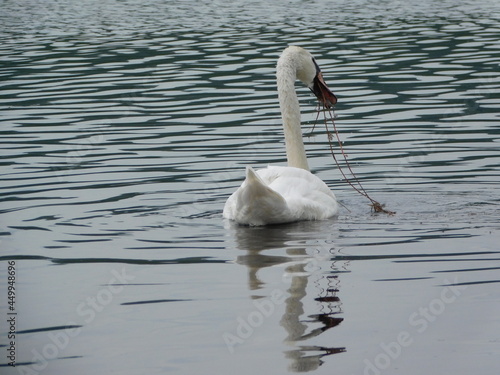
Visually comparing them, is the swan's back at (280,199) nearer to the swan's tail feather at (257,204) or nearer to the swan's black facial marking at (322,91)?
the swan's tail feather at (257,204)

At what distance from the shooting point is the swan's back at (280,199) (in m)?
9.91

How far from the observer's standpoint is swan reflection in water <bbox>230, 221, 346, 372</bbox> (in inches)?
260

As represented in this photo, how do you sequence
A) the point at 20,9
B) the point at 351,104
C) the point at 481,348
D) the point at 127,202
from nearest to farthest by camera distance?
the point at 481,348 < the point at 127,202 < the point at 351,104 < the point at 20,9

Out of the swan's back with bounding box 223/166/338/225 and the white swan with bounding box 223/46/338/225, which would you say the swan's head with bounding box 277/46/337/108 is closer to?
the white swan with bounding box 223/46/338/225

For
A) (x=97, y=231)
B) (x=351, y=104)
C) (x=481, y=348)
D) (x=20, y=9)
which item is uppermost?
(x=481, y=348)

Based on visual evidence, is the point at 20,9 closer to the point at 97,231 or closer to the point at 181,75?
the point at 181,75

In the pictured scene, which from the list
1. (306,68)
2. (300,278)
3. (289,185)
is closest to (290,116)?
(306,68)

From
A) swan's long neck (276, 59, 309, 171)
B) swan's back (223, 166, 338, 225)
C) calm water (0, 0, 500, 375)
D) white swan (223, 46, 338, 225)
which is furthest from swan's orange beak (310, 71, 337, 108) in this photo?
swan's back (223, 166, 338, 225)

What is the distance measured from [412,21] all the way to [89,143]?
18654mm

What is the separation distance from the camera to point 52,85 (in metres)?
21.9

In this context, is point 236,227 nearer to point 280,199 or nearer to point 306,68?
point 280,199

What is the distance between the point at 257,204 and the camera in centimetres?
1001

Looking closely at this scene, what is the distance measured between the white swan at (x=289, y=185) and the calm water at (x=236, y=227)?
160mm

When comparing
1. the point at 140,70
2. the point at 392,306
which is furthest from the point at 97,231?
the point at 140,70
